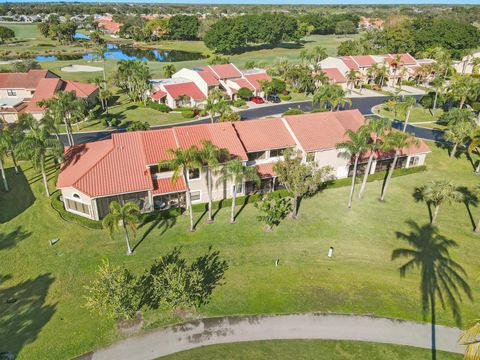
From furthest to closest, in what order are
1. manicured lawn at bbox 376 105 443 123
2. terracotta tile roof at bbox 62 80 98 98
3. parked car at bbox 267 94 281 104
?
parked car at bbox 267 94 281 104
terracotta tile roof at bbox 62 80 98 98
manicured lawn at bbox 376 105 443 123

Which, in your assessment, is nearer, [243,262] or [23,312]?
[23,312]

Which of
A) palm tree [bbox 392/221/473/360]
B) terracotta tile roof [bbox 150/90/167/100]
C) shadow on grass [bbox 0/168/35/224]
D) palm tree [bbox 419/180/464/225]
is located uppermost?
terracotta tile roof [bbox 150/90/167/100]

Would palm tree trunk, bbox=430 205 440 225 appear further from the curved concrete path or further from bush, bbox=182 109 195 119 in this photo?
bush, bbox=182 109 195 119

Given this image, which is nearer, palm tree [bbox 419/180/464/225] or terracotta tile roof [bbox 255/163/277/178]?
palm tree [bbox 419/180/464/225]

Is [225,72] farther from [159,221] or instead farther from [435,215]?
[435,215]

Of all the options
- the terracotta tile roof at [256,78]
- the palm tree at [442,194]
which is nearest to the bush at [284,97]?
the terracotta tile roof at [256,78]

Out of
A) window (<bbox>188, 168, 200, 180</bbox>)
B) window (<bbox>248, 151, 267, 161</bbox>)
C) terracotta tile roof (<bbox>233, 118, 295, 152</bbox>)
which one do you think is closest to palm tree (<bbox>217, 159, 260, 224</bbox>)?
window (<bbox>188, 168, 200, 180</bbox>)

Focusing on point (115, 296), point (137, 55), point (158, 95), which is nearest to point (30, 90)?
point (158, 95)
